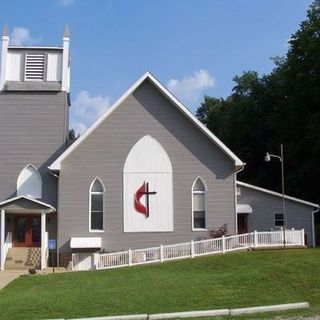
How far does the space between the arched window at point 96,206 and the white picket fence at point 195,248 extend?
6.47 ft

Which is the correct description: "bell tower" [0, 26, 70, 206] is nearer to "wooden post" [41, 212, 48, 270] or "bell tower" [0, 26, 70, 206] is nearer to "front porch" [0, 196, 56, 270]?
"front porch" [0, 196, 56, 270]

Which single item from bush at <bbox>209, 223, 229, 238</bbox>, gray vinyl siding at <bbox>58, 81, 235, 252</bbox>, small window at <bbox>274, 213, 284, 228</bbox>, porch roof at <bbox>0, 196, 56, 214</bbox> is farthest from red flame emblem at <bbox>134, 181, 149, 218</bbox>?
small window at <bbox>274, 213, 284, 228</bbox>

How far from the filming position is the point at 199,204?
34.1m

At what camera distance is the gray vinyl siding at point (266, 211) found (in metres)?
38.7

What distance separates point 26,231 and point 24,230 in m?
0.13

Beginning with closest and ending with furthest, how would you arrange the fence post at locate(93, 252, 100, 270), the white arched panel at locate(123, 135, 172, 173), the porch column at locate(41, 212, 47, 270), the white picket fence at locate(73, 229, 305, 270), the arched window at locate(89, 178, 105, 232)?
1. the white picket fence at locate(73, 229, 305, 270)
2. the porch column at locate(41, 212, 47, 270)
3. the fence post at locate(93, 252, 100, 270)
4. the arched window at locate(89, 178, 105, 232)
5. the white arched panel at locate(123, 135, 172, 173)

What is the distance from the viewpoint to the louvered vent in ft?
120

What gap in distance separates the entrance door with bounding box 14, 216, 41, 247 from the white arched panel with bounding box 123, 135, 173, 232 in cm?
508

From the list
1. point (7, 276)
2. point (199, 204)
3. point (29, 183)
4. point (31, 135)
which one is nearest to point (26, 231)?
point (29, 183)

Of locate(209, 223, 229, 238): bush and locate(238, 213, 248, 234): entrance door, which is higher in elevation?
locate(238, 213, 248, 234): entrance door

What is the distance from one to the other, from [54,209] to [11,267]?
366cm

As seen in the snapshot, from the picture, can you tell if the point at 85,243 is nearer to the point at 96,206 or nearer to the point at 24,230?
the point at 96,206

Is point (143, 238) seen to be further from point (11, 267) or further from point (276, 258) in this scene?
point (276, 258)

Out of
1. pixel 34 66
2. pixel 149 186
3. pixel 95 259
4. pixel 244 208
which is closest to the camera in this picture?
pixel 95 259
